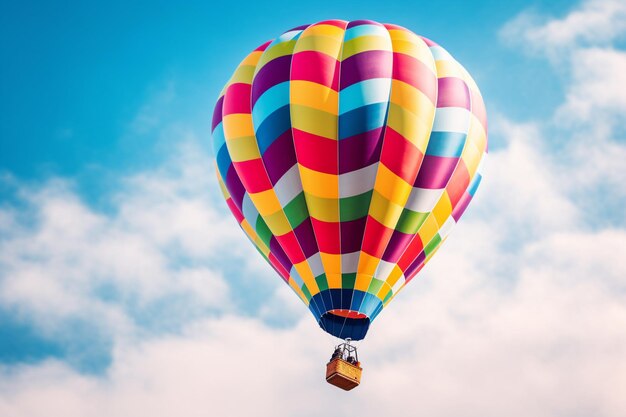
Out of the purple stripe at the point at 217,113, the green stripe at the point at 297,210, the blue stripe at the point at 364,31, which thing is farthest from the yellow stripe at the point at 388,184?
the purple stripe at the point at 217,113

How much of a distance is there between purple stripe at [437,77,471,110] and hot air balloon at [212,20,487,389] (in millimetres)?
25

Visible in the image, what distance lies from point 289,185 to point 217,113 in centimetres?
270

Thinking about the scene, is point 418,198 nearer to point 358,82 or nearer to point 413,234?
point 413,234

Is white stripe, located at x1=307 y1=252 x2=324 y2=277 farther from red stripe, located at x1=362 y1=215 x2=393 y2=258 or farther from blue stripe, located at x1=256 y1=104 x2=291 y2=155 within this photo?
blue stripe, located at x1=256 y1=104 x2=291 y2=155

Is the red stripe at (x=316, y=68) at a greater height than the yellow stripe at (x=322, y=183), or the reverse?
the red stripe at (x=316, y=68)

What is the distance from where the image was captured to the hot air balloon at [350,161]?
14.5 metres

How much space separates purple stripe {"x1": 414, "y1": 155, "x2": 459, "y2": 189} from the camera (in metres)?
14.8

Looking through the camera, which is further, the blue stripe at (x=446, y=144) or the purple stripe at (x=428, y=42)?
the purple stripe at (x=428, y=42)

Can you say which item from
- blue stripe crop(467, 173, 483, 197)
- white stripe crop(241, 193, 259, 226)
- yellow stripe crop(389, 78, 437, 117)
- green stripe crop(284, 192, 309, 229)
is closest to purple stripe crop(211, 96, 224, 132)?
white stripe crop(241, 193, 259, 226)

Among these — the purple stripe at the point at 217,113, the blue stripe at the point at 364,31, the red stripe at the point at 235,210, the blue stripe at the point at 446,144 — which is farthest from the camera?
the purple stripe at the point at 217,113

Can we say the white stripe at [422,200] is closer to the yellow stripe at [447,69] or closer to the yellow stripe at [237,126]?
the yellow stripe at [447,69]

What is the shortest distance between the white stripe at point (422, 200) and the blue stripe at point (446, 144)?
66 cm

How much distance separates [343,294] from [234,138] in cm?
355

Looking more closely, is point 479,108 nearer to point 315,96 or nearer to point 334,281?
point 315,96
